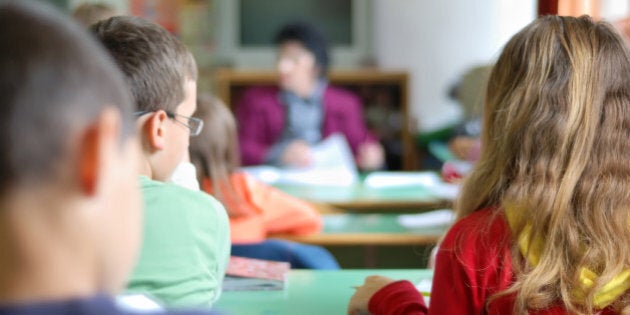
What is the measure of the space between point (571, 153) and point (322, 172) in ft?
8.03

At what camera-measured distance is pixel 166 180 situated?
1544 mm

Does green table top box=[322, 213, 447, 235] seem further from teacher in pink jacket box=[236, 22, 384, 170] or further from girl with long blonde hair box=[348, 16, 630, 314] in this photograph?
girl with long blonde hair box=[348, 16, 630, 314]

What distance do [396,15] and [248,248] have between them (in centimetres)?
421

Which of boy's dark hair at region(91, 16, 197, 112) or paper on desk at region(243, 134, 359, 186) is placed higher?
boy's dark hair at region(91, 16, 197, 112)

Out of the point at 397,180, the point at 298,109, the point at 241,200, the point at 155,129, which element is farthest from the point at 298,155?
the point at 155,129

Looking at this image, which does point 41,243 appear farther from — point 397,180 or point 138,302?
point 397,180

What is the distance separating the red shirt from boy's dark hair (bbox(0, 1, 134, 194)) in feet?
2.70

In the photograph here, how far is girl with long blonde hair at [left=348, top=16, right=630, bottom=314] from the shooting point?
136cm

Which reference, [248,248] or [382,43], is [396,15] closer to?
[382,43]

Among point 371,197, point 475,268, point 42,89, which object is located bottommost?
point 371,197

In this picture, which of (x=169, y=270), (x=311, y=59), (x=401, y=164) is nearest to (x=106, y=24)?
(x=169, y=270)

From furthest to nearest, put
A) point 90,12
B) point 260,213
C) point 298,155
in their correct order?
point 298,155
point 260,213
point 90,12

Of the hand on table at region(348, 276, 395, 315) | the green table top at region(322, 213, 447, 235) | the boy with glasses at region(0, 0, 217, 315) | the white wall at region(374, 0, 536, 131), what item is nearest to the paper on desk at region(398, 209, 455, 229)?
the green table top at region(322, 213, 447, 235)

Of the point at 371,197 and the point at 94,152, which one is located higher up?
the point at 94,152
